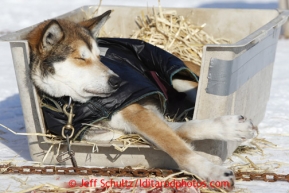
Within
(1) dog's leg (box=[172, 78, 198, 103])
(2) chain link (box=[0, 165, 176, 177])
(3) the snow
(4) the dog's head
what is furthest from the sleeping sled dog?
(1) dog's leg (box=[172, 78, 198, 103])

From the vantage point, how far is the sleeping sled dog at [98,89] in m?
3.39

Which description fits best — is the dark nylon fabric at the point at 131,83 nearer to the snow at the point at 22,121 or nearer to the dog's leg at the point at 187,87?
the dog's leg at the point at 187,87

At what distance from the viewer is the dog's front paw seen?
337cm

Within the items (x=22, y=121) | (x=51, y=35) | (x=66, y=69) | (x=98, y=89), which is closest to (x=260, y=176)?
(x=98, y=89)

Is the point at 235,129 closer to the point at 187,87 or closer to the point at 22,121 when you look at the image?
the point at 187,87

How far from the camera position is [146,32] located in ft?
17.5

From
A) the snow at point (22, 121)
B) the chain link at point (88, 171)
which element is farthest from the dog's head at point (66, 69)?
the snow at point (22, 121)

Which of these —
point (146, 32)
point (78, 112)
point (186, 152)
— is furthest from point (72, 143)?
point (146, 32)

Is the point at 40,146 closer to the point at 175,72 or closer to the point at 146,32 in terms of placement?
the point at 175,72

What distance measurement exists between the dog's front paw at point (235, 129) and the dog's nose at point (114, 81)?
681 millimetres

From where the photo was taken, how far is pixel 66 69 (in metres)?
3.47

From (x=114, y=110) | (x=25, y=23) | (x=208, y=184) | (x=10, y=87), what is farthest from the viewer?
(x=25, y=23)

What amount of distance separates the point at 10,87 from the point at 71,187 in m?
2.92

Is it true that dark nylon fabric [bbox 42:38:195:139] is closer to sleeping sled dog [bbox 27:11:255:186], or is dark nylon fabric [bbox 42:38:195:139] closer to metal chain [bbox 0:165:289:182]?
sleeping sled dog [bbox 27:11:255:186]
